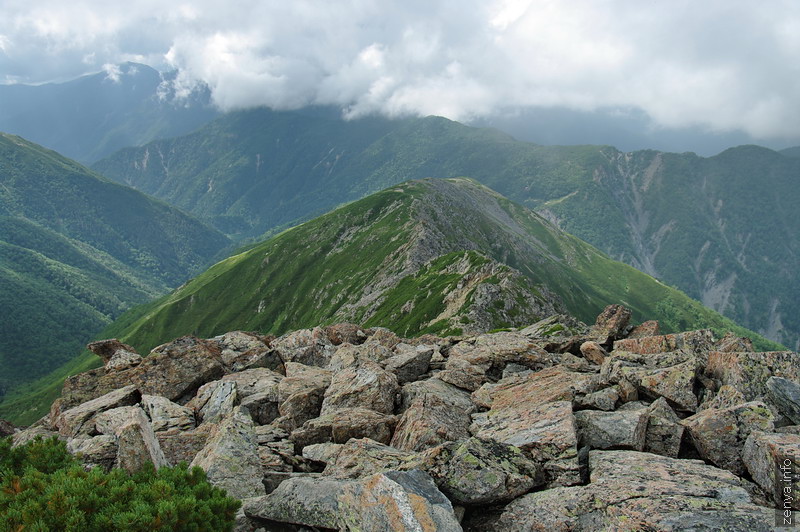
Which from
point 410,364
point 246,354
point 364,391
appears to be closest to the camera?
point 364,391

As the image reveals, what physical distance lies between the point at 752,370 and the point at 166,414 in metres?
40.5

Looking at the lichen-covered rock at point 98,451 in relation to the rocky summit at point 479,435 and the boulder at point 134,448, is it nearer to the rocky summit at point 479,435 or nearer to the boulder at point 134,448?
the rocky summit at point 479,435

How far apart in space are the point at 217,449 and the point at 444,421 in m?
12.3

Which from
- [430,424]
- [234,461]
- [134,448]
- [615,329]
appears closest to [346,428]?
[430,424]

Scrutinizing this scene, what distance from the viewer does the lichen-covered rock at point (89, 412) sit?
32.0 m

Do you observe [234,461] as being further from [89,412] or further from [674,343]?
[674,343]

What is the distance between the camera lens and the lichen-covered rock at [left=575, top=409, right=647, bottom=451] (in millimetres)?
20109

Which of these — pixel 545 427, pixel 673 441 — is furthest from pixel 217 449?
pixel 673 441

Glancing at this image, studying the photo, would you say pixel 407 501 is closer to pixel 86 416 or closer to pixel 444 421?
pixel 444 421

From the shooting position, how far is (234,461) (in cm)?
2139

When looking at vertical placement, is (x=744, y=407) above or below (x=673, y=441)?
above

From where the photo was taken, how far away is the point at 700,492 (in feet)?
51.3

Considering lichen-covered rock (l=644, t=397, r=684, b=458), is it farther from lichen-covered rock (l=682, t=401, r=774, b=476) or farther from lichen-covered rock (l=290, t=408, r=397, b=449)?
lichen-covered rock (l=290, t=408, r=397, b=449)

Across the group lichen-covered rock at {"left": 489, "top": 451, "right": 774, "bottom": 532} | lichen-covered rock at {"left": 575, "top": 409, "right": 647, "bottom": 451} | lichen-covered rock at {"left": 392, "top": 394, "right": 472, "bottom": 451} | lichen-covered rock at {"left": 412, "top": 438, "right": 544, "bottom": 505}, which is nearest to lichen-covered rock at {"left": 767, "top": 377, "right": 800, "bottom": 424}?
lichen-covered rock at {"left": 575, "top": 409, "right": 647, "bottom": 451}
